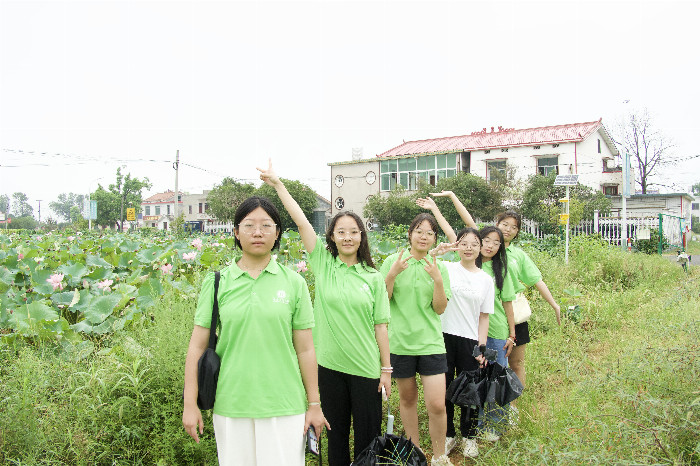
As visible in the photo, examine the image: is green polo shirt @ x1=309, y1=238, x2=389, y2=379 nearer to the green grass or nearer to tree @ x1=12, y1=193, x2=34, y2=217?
the green grass

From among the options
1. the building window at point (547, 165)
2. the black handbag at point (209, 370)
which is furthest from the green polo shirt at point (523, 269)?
the building window at point (547, 165)

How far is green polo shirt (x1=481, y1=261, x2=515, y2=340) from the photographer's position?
11.6 ft

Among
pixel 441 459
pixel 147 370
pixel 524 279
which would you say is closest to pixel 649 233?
pixel 524 279

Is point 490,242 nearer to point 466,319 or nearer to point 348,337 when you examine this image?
point 466,319

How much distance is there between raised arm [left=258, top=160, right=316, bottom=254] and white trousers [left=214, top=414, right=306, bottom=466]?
36.6 inches

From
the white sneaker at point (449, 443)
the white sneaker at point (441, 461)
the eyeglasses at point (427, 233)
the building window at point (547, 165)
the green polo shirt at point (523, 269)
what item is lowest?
the white sneaker at point (449, 443)

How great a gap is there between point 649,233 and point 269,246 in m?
14.9

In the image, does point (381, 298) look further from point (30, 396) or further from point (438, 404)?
point (30, 396)

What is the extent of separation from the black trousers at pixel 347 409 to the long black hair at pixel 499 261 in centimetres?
144

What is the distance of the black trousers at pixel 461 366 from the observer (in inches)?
128

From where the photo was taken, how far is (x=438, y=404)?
2.87 meters

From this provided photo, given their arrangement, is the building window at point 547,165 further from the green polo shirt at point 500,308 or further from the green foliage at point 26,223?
the green foliage at point 26,223

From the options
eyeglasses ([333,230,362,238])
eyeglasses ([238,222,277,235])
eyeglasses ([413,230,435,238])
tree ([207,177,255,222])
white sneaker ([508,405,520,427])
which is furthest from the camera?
tree ([207,177,255,222])

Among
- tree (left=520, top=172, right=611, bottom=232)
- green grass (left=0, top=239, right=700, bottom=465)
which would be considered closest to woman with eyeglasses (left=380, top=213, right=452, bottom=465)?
green grass (left=0, top=239, right=700, bottom=465)
